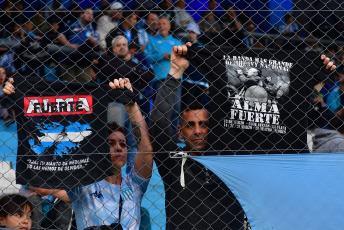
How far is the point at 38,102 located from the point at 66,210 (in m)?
0.87

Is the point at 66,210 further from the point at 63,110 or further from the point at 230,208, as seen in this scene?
the point at 230,208

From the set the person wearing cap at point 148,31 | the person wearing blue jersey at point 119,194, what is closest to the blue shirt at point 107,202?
the person wearing blue jersey at point 119,194

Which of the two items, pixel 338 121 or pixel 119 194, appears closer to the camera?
pixel 119 194

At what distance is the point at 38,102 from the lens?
14.2 feet

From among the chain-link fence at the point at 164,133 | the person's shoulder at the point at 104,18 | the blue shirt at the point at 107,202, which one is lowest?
the blue shirt at the point at 107,202

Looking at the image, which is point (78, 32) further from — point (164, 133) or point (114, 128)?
point (164, 133)

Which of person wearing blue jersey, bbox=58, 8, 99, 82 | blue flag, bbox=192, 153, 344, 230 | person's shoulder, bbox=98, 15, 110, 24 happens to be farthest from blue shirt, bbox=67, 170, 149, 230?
person's shoulder, bbox=98, 15, 110, 24

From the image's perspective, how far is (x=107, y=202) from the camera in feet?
14.3

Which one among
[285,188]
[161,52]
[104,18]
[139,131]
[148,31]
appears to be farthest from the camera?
[104,18]

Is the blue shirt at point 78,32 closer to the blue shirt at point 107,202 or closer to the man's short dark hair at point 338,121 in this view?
the blue shirt at point 107,202

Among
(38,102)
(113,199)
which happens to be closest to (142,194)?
(113,199)

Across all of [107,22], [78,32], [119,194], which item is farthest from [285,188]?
[107,22]

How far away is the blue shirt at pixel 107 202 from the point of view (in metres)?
4.31

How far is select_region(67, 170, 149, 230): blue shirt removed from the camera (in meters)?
4.31
